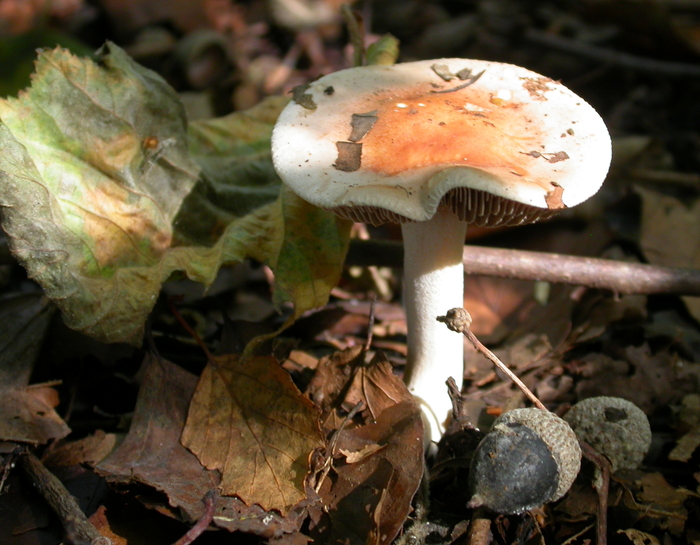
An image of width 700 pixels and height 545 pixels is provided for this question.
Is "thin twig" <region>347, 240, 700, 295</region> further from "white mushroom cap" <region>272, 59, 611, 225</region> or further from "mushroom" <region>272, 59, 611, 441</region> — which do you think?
"white mushroom cap" <region>272, 59, 611, 225</region>

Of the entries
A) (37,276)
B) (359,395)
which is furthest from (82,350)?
(359,395)

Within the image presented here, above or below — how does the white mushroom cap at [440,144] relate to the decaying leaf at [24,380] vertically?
above

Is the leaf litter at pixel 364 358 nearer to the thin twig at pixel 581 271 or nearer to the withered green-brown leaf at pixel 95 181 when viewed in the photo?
the withered green-brown leaf at pixel 95 181

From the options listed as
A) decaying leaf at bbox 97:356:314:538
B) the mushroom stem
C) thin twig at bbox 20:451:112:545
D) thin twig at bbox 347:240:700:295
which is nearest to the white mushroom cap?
the mushroom stem

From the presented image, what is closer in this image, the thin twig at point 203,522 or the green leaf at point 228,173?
the thin twig at point 203,522

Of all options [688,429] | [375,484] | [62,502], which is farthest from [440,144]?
[62,502]

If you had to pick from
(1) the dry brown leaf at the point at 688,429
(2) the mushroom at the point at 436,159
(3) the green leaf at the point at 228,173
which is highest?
(2) the mushroom at the point at 436,159

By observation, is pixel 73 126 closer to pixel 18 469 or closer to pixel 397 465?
pixel 18 469

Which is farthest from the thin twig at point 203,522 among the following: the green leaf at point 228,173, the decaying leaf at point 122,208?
the green leaf at point 228,173
